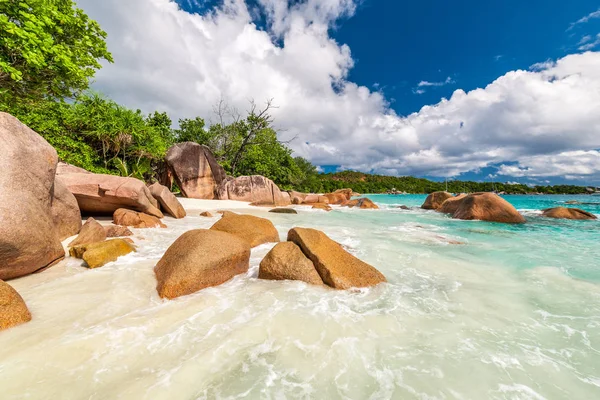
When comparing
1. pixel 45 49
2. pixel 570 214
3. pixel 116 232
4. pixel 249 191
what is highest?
pixel 45 49

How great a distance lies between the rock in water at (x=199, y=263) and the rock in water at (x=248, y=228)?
164 cm

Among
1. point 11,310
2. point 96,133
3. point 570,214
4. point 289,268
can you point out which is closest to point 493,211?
point 570,214

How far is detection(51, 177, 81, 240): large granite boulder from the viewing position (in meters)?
5.47

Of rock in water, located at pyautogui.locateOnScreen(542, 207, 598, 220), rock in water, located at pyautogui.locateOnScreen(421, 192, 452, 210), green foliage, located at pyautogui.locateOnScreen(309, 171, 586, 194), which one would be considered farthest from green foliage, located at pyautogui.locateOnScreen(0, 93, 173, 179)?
green foliage, located at pyautogui.locateOnScreen(309, 171, 586, 194)

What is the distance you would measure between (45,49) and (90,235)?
6.24 meters

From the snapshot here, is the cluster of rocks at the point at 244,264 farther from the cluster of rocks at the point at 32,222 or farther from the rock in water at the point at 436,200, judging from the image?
the rock in water at the point at 436,200

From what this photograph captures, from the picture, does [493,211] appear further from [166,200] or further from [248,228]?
[166,200]

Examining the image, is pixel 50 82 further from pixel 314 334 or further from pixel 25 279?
pixel 314 334

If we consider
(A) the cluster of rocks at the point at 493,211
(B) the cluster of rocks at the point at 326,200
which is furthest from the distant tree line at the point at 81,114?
(A) the cluster of rocks at the point at 493,211

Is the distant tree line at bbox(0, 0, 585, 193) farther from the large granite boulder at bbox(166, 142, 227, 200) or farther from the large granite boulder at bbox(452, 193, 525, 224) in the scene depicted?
the large granite boulder at bbox(452, 193, 525, 224)

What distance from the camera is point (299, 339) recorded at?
8.90 feet

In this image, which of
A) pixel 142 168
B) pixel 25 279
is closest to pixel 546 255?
pixel 25 279

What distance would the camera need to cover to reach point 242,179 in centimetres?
2058

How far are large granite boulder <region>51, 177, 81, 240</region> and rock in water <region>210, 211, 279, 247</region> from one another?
125 inches
